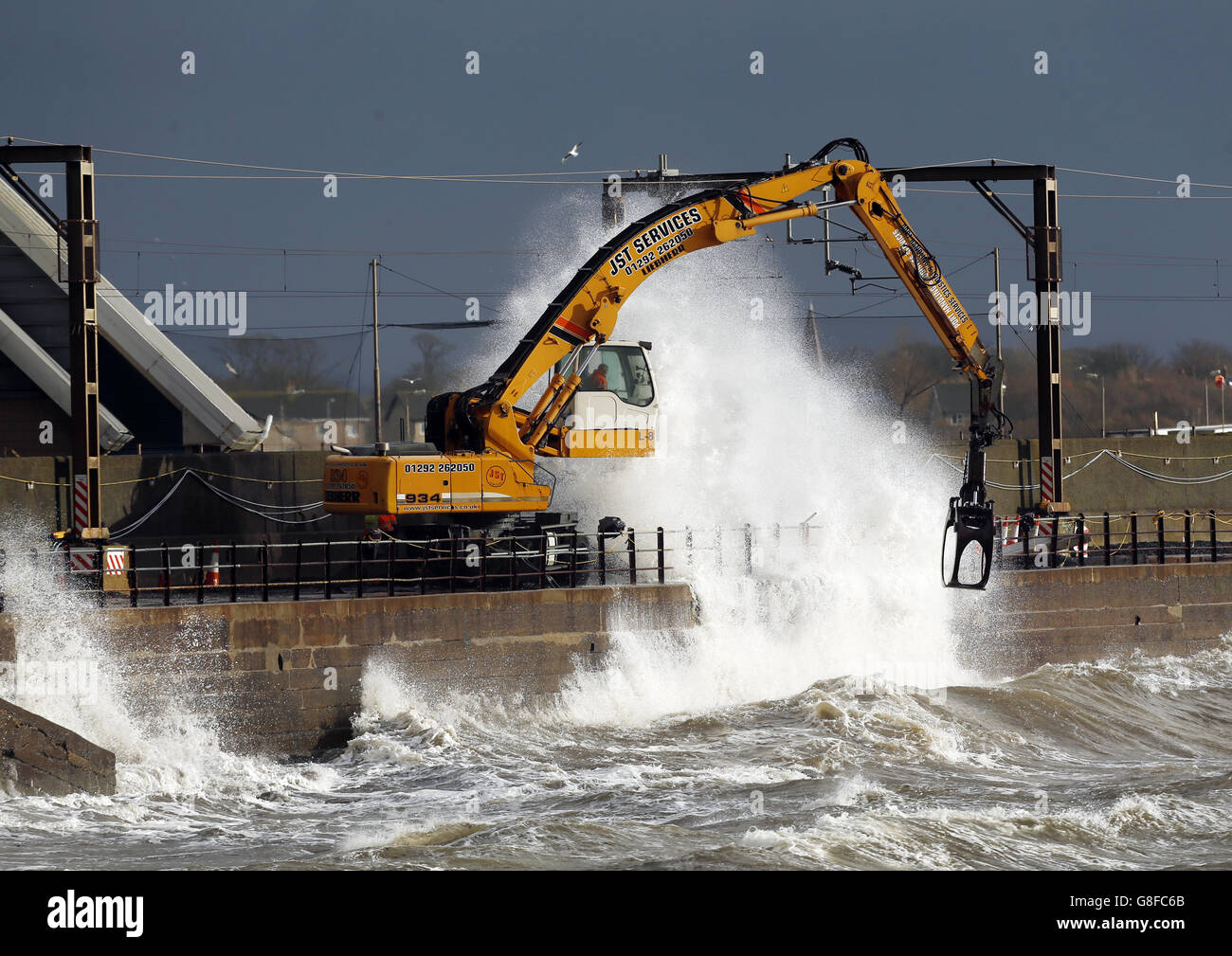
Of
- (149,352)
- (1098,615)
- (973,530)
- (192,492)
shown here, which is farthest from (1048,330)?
(149,352)

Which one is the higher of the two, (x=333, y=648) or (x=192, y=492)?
(x=192, y=492)

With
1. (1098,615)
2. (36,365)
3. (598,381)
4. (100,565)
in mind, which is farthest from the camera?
(36,365)

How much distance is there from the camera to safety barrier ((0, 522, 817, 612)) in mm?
18953

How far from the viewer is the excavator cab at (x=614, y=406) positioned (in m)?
21.7

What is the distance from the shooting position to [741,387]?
25.9 metres

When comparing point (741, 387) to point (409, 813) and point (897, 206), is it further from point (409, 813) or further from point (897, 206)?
point (409, 813)

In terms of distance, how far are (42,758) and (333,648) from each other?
486cm

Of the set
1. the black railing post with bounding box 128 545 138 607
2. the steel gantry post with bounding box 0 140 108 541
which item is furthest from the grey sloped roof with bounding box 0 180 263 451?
the black railing post with bounding box 128 545 138 607

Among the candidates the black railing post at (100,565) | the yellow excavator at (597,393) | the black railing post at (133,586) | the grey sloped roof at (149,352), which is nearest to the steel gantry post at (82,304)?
the black railing post at (100,565)

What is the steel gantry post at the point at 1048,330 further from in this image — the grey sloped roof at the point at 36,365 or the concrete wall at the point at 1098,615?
the grey sloped roof at the point at 36,365

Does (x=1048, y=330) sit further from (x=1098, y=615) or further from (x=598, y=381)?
(x=598, y=381)

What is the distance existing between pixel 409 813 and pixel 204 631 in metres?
4.93

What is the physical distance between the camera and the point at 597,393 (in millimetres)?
21828

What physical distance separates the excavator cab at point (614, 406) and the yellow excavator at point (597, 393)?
0.07 ft
